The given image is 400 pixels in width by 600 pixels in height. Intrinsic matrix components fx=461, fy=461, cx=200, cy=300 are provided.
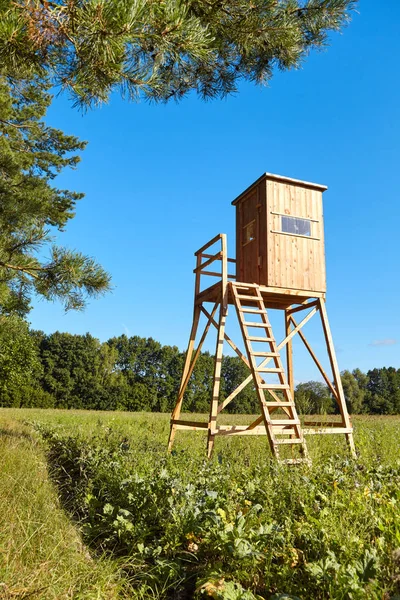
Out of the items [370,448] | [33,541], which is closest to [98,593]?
[33,541]

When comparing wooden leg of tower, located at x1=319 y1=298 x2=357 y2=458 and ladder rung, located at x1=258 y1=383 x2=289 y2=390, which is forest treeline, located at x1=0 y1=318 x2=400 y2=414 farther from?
ladder rung, located at x1=258 y1=383 x2=289 y2=390

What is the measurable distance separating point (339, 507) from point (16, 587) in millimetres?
2527

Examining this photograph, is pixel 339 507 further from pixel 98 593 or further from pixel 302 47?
pixel 302 47

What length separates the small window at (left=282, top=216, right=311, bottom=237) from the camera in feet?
30.8

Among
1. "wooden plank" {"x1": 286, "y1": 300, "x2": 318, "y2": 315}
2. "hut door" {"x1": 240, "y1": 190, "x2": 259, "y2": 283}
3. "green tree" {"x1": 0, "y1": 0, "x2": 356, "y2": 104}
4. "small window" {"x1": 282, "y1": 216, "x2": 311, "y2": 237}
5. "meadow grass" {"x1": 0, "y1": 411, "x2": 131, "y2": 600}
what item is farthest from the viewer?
"wooden plank" {"x1": 286, "y1": 300, "x2": 318, "y2": 315}

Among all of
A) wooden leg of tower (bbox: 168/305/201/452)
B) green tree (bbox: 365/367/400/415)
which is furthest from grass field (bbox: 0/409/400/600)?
green tree (bbox: 365/367/400/415)

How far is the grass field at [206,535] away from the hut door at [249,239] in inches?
179

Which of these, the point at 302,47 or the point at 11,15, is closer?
the point at 11,15

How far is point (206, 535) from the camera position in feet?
12.4

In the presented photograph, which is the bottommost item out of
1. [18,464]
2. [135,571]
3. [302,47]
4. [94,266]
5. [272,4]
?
[135,571]

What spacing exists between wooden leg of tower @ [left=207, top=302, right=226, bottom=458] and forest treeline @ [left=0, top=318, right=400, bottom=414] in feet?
115

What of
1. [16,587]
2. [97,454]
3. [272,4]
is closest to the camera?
[16,587]

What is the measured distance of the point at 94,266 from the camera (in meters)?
6.74

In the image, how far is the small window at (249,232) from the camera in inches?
382
